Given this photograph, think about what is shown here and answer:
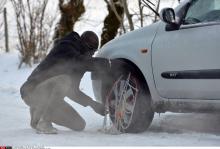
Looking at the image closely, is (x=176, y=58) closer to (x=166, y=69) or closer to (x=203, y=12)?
(x=166, y=69)

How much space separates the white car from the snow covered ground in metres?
0.30

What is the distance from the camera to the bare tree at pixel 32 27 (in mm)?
14250

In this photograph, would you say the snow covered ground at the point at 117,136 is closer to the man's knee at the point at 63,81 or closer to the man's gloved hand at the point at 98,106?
the man's gloved hand at the point at 98,106

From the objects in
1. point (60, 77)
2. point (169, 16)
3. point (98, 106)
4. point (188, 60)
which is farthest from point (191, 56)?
point (60, 77)

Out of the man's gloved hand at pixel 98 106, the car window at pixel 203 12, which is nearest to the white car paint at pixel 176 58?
the car window at pixel 203 12

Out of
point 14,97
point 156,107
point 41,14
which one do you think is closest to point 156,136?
point 156,107

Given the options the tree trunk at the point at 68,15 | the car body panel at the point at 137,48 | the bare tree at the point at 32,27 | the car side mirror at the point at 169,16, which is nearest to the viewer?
the car side mirror at the point at 169,16

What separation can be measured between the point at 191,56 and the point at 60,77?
4.76 ft

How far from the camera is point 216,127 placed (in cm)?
605

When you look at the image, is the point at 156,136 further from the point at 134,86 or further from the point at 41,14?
the point at 41,14

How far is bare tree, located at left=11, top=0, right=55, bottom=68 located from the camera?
14250 mm

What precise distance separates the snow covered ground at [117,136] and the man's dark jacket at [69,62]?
0.65 m

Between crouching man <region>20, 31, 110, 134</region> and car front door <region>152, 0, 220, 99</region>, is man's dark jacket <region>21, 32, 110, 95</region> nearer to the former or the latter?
crouching man <region>20, 31, 110, 134</region>

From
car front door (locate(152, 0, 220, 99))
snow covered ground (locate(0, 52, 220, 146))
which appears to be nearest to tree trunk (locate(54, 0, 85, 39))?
snow covered ground (locate(0, 52, 220, 146))
